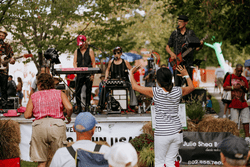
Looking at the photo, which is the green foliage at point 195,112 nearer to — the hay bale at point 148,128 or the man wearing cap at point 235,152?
the hay bale at point 148,128

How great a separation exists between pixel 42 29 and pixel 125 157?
1013 cm

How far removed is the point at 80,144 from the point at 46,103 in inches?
72.4

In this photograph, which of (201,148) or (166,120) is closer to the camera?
(166,120)

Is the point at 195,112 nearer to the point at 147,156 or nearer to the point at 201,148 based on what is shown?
the point at 201,148

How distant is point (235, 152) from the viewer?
2.38m

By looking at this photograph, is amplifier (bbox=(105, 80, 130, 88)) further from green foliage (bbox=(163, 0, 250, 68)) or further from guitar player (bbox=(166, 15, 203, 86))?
green foliage (bbox=(163, 0, 250, 68))

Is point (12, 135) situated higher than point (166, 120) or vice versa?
point (166, 120)

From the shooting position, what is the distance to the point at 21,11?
36.8ft

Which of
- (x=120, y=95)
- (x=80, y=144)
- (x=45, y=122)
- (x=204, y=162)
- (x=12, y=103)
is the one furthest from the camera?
(x=12, y=103)

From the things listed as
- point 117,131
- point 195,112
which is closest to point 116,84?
point 117,131

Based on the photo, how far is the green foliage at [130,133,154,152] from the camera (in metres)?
7.06

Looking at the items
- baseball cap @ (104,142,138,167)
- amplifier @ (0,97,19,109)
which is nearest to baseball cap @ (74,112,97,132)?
baseball cap @ (104,142,138,167)

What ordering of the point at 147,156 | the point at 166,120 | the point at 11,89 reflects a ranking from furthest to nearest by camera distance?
1. the point at 11,89
2. the point at 147,156
3. the point at 166,120

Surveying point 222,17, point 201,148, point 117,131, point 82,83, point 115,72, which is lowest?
point 201,148
